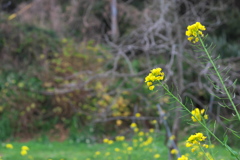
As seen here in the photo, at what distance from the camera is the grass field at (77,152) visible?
16.1 feet

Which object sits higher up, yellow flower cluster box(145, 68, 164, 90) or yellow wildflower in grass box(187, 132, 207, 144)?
yellow flower cluster box(145, 68, 164, 90)

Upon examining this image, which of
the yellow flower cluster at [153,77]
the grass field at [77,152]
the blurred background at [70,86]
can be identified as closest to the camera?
the yellow flower cluster at [153,77]

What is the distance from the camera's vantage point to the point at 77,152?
582 cm

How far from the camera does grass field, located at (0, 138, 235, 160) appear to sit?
492 cm

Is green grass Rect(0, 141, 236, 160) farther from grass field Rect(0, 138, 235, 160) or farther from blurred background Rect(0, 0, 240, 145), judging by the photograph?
blurred background Rect(0, 0, 240, 145)

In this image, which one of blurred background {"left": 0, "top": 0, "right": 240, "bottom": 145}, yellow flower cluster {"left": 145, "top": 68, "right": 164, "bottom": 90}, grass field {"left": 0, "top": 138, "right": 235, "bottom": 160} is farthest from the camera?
blurred background {"left": 0, "top": 0, "right": 240, "bottom": 145}

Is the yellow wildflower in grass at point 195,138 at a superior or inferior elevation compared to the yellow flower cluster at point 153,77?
inferior

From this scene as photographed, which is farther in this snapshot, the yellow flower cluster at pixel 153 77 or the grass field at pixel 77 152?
the grass field at pixel 77 152

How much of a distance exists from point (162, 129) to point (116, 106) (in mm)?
1092

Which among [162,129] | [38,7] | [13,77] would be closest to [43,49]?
[13,77]

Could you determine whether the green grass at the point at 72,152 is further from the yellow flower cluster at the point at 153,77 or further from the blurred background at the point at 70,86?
the yellow flower cluster at the point at 153,77

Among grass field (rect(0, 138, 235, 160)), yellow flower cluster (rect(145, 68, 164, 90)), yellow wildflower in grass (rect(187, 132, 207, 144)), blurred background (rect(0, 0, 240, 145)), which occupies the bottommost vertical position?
yellow wildflower in grass (rect(187, 132, 207, 144))

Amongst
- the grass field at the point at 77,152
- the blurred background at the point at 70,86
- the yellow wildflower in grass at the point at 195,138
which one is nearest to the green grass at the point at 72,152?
the grass field at the point at 77,152

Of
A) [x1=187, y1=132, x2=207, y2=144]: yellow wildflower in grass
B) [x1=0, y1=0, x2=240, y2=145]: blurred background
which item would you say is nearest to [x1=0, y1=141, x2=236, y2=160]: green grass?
[x1=0, y1=0, x2=240, y2=145]: blurred background
